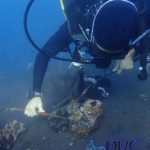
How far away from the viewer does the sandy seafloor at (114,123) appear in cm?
547

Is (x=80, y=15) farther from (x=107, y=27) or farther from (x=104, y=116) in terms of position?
(x=104, y=116)

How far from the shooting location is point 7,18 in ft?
152

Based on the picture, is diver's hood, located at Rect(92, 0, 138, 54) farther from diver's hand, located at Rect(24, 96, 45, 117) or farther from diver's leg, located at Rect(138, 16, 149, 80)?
diver's hand, located at Rect(24, 96, 45, 117)

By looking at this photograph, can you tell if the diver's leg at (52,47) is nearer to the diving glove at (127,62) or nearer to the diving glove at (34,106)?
the diving glove at (34,106)

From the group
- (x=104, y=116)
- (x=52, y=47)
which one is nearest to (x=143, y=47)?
(x=52, y=47)

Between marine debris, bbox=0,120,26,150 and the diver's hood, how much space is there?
339 centimetres

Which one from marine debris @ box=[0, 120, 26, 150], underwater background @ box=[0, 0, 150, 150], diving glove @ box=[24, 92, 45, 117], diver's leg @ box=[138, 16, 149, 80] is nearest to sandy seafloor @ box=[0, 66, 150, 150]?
underwater background @ box=[0, 0, 150, 150]

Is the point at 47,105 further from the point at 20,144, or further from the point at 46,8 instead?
the point at 46,8

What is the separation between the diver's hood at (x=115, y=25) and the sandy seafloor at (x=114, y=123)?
232 cm

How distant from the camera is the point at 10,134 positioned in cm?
620

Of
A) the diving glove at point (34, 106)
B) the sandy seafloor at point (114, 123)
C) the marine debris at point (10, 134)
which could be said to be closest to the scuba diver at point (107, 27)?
the diving glove at point (34, 106)

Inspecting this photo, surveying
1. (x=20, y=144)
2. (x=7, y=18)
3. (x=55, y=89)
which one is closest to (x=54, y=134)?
(x=20, y=144)

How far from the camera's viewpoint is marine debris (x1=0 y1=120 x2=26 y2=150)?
19.7 feet

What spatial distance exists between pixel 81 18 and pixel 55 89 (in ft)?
15.9
